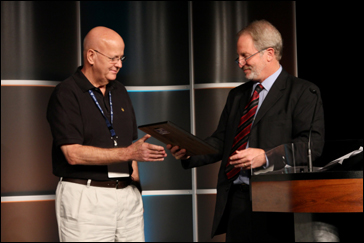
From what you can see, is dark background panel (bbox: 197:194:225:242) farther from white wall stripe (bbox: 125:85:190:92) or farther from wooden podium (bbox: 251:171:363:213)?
wooden podium (bbox: 251:171:363:213)

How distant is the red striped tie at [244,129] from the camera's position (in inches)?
111

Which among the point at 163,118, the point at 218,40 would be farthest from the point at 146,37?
the point at 163,118

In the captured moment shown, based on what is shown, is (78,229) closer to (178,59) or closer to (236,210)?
(236,210)

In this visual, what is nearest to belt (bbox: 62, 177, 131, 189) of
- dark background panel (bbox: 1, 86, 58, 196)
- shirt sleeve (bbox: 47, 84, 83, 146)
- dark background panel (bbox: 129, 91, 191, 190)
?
shirt sleeve (bbox: 47, 84, 83, 146)

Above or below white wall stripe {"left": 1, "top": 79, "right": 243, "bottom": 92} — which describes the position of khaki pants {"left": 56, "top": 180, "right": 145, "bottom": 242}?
below

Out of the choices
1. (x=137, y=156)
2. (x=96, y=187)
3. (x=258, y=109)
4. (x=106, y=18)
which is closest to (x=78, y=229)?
(x=96, y=187)

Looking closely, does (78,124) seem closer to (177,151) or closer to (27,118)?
(177,151)

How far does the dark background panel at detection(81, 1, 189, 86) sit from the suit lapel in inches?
64.7

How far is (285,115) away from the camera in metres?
2.75

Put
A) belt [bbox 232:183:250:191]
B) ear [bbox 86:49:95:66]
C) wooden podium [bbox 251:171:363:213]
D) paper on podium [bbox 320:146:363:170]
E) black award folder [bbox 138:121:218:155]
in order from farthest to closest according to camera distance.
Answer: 1. ear [bbox 86:49:95:66]
2. belt [bbox 232:183:250:191]
3. black award folder [bbox 138:121:218:155]
4. paper on podium [bbox 320:146:363:170]
5. wooden podium [bbox 251:171:363:213]


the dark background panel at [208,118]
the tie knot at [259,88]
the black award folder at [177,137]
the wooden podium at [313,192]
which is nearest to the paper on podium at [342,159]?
the wooden podium at [313,192]

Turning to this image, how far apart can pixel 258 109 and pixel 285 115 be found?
0.61 ft

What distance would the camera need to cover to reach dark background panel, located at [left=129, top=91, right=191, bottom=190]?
4.35 metres

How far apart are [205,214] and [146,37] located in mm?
1802
